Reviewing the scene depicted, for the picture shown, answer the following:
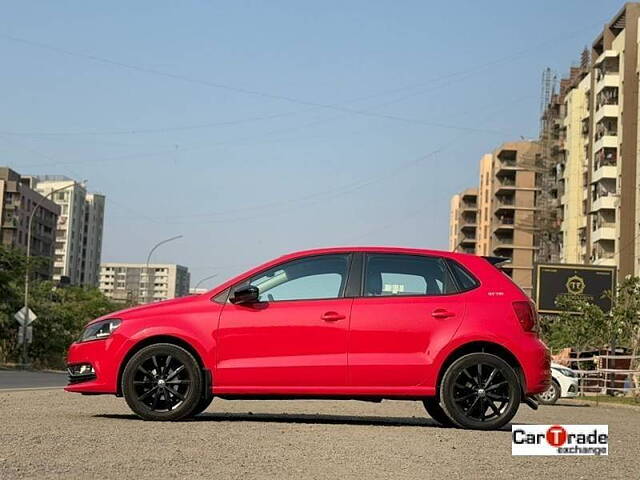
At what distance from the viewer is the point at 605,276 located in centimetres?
6600

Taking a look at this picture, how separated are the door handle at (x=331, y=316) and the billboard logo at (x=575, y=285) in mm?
56858

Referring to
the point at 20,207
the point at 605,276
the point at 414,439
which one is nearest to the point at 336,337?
the point at 414,439

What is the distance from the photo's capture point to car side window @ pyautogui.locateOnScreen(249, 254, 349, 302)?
11.2 meters

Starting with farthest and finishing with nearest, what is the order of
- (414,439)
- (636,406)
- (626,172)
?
(626,172), (636,406), (414,439)

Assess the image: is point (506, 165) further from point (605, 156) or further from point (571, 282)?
point (571, 282)

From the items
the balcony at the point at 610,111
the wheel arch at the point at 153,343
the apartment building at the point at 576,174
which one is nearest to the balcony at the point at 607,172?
the balcony at the point at 610,111

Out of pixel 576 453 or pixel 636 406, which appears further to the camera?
pixel 636 406

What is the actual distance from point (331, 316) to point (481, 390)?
5.13ft

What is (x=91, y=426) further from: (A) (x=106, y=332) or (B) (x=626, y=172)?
→ (B) (x=626, y=172)

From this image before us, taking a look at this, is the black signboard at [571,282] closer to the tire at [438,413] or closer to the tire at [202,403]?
the tire at [438,413]

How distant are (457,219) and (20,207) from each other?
59.3 meters

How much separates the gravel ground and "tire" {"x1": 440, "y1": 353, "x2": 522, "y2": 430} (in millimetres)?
242

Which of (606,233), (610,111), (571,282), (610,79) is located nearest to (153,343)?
(571,282)

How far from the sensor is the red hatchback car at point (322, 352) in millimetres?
10953
